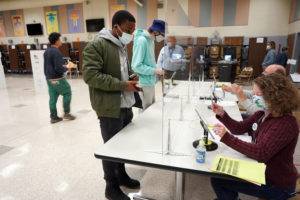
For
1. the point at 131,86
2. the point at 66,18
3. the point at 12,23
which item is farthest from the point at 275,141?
the point at 12,23

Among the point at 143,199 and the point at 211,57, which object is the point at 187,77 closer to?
the point at 143,199

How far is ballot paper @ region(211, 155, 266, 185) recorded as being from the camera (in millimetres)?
1097

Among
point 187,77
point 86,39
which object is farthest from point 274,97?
point 86,39

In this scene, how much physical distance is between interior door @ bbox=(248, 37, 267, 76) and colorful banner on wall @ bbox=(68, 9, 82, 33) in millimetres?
8997

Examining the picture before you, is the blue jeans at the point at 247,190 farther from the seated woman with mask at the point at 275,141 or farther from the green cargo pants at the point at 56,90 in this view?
the green cargo pants at the point at 56,90

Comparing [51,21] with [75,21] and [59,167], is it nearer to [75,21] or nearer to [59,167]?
[75,21]

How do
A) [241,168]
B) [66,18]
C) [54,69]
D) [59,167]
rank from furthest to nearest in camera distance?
[66,18]
[54,69]
[59,167]
[241,168]

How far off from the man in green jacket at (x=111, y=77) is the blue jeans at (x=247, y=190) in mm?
883

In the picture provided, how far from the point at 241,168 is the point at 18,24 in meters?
15.5

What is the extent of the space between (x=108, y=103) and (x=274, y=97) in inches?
46.1

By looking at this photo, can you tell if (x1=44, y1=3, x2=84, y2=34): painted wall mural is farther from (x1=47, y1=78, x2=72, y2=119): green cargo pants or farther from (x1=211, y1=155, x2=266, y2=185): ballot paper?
(x1=211, y1=155, x2=266, y2=185): ballot paper

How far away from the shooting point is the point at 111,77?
1.60 m

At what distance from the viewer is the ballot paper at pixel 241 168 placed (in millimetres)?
1097

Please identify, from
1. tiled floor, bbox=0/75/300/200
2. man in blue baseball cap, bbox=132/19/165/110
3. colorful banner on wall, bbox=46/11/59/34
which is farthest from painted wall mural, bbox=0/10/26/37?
man in blue baseball cap, bbox=132/19/165/110
